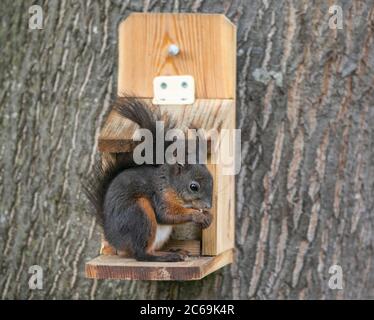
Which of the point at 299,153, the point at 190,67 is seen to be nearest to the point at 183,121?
the point at 190,67

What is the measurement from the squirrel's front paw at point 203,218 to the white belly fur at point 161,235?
0.15 metres

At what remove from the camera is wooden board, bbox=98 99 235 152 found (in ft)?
11.2

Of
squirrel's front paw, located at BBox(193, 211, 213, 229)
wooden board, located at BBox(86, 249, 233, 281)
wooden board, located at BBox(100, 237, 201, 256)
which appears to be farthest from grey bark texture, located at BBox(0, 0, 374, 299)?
wooden board, located at BBox(86, 249, 233, 281)

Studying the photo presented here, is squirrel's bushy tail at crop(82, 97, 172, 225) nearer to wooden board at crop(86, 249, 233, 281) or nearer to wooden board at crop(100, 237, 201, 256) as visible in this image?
wooden board at crop(100, 237, 201, 256)

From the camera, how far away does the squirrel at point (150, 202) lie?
3.25 metres

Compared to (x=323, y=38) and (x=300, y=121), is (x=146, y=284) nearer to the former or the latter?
(x=300, y=121)

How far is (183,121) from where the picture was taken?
3.54 meters

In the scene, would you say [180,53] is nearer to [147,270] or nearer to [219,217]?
[219,217]

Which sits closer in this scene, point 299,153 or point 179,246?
point 179,246

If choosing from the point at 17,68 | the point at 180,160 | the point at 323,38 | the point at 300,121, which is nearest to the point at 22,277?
the point at 17,68

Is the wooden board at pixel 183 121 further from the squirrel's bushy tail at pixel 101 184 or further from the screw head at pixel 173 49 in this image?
the screw head at pixel 173 49

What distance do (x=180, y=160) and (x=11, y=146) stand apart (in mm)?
1253

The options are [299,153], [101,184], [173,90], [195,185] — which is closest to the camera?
[195,185]

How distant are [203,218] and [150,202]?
22 centimetres
